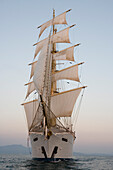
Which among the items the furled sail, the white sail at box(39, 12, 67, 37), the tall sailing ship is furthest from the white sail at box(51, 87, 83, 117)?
the white sail at box(39, 12, 67, 37)

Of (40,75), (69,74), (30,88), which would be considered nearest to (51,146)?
(40,75)

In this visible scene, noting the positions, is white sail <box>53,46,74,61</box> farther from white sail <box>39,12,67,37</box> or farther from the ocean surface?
the ocean surface

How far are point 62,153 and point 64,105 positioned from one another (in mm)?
8978

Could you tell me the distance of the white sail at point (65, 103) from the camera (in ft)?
127

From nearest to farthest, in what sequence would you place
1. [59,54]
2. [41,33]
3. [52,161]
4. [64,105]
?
[52,161]
[64,105]
[59,54]
[41,33]

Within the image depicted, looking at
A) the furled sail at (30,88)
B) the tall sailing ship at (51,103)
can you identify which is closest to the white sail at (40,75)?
the tall sailing ship at (51,103)

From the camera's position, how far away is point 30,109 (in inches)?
1740

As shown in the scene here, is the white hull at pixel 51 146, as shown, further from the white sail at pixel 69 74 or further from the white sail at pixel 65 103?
the white sail at pixel 69 74

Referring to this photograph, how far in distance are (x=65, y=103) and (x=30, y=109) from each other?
869cm

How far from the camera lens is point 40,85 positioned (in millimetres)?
32812

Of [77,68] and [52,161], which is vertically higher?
[77,68]

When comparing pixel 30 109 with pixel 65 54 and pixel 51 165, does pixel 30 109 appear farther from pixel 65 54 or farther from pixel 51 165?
pixel 51 165

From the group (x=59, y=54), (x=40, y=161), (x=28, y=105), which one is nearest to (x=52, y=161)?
(x=40, y=161)

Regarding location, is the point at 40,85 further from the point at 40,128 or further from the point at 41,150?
the point at 41,150
